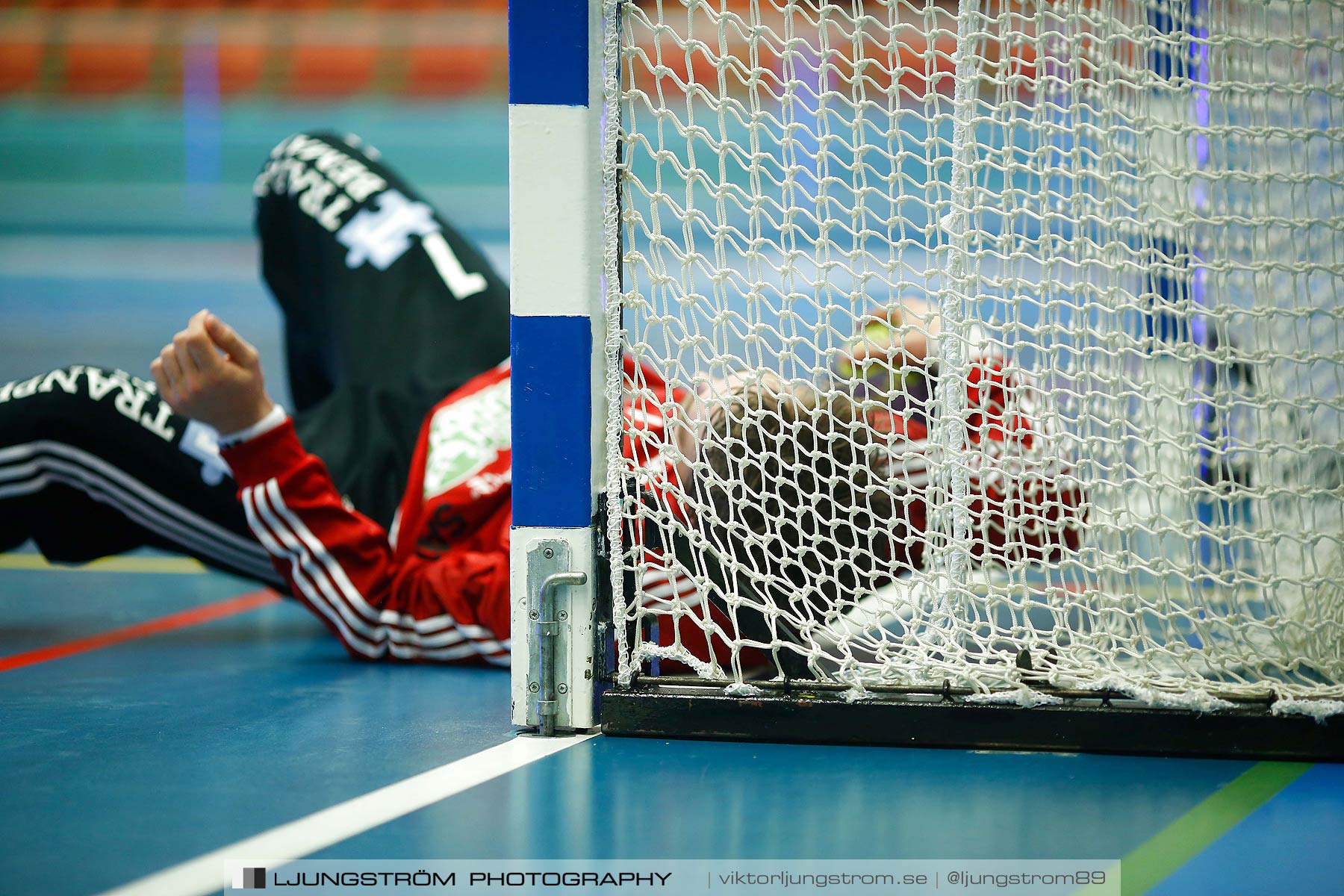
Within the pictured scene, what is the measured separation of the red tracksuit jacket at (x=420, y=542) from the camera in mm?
1800

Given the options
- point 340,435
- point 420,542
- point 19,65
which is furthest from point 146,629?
point 19,65

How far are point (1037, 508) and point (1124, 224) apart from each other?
1.19 ft

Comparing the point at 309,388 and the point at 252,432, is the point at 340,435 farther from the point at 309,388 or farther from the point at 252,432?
the point at 252,432

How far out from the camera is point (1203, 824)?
45.9 inches

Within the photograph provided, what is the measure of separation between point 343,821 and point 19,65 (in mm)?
10171

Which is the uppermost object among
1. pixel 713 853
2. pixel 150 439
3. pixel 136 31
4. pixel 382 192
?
pixel 136 31

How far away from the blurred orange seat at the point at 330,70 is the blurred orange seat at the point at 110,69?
3.61ft

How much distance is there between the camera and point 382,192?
2.60 m

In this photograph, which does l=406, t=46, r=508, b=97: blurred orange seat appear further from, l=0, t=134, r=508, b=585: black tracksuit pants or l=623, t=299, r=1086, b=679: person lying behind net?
l=623, t=299, r=1086, b=679: person lying behind net

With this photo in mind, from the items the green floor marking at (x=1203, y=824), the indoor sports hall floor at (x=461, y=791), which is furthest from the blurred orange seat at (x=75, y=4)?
the green floor marking at (x=1203, y=824)

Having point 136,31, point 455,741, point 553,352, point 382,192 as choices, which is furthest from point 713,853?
point 136,31

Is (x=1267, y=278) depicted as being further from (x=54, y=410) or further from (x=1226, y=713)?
(x=54, y=410)

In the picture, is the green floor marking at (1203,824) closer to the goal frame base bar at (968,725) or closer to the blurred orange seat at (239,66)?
the goal frame base bar at (968,725)

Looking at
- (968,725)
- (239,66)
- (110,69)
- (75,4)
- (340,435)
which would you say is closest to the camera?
(968,725)
